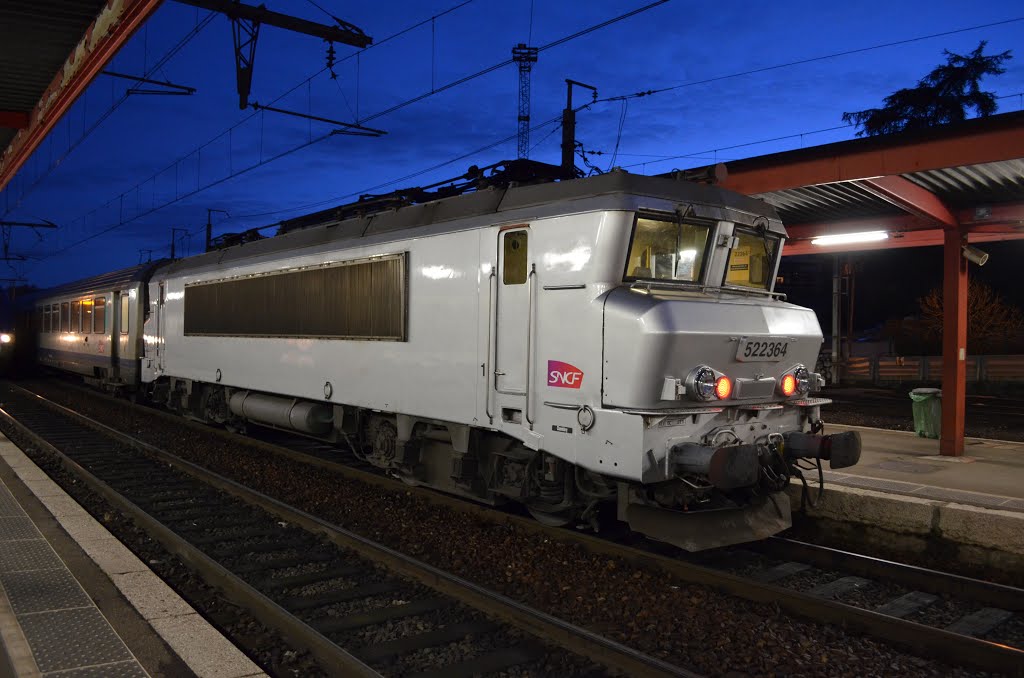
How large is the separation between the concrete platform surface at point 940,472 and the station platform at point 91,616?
21.2 feet

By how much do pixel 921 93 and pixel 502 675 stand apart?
44940 millimetres

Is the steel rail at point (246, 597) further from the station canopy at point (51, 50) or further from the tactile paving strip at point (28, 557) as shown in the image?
the station canopy at point (51, 50)

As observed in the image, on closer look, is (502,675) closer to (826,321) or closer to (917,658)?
(917,658)

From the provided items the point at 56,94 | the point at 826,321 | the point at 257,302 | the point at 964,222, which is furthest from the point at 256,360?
the point at 826,321

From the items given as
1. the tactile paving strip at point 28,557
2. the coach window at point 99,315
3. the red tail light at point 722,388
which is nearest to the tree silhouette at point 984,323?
the coach window at point 99,315

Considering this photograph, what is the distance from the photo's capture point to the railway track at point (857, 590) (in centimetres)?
487

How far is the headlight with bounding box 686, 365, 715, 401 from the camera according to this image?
6055 mm

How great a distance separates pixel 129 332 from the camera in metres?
18.0

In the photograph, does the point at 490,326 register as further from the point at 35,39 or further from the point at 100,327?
the point at 100,327

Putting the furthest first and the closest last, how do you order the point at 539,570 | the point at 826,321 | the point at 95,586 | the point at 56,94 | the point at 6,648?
the point at 826,321 → the point at 56,94 → the point at 539,570 → the point at 95,586 → the point at 6,648

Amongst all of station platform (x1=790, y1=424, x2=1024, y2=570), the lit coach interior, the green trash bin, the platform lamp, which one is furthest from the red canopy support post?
the lit coach interior

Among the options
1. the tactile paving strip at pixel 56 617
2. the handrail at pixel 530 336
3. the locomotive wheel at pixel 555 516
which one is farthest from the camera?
the locomotive wheel at pixel 555 516

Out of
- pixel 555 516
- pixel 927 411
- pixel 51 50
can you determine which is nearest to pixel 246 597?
pixel 555 516

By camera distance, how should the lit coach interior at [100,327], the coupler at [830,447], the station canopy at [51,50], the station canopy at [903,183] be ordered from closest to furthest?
the coupler at [830,447], the station canopy at [51,50], the station canopy at [903,183], the lit coach interior at [100,327]
